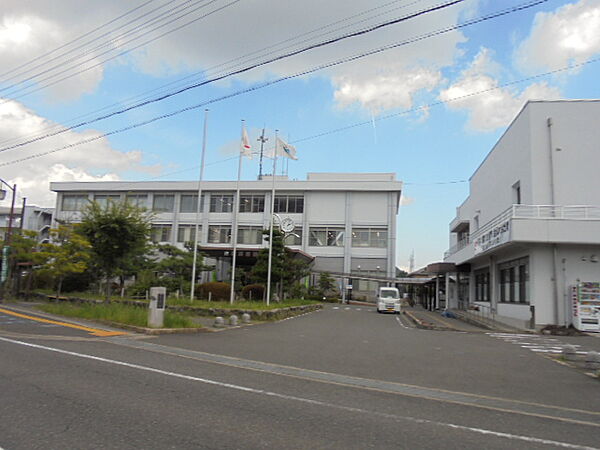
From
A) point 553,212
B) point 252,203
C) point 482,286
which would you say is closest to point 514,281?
point 553,212

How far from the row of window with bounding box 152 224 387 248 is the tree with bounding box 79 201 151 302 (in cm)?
2802

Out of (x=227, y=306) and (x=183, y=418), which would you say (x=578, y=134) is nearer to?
(x=227, y=306)

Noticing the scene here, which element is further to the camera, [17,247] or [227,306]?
[17,247]

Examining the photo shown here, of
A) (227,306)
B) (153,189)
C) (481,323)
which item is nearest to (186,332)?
(227,306)

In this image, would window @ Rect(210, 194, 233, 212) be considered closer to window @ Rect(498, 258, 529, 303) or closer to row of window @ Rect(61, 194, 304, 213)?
row of window @ Rect(61, 194, 304, 213)

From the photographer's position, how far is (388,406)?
21.2 feet

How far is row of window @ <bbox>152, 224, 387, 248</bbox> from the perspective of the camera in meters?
52.2

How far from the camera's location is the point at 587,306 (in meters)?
20.2

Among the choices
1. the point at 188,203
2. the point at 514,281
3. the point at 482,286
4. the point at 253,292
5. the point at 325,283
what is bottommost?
the point at 253,292

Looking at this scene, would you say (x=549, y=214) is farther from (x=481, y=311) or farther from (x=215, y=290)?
(x=215, y=290)

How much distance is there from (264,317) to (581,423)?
1615 centimetres

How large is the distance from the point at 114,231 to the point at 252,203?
113ft

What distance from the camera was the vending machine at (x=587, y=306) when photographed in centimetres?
2000

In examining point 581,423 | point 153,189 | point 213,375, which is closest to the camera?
point 581,423
